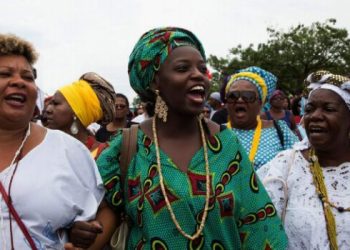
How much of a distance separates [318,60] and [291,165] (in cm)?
4989

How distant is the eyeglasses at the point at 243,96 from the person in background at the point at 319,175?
1.94 m

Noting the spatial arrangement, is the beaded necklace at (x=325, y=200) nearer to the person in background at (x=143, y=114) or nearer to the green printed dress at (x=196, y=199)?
the green printed dress at (x=196, y=199)

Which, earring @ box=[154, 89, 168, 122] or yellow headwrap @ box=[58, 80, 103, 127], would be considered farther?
yellow headwrap @ box=[58, 80, 103, 127]

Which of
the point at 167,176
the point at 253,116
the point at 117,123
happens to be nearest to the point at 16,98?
the point at 167,176

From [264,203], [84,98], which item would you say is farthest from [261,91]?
[264,203]

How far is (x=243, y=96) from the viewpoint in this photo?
5.61m

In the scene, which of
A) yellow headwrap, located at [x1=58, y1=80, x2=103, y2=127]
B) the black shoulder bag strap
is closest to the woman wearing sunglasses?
yellow headwrap, located at [x1=58, y1=80, x2=103, y2=127]

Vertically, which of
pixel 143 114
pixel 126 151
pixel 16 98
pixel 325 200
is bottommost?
pixel 143 114

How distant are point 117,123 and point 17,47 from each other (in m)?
5.45

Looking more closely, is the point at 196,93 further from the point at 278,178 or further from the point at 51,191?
the point at 51,191

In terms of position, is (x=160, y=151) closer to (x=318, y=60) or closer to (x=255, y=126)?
(x=255, y=126)

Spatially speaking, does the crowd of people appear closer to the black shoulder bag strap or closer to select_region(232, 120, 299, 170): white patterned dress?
the black shoulder bag strap

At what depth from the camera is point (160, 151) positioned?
3.12m

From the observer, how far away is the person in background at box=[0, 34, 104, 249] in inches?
113
